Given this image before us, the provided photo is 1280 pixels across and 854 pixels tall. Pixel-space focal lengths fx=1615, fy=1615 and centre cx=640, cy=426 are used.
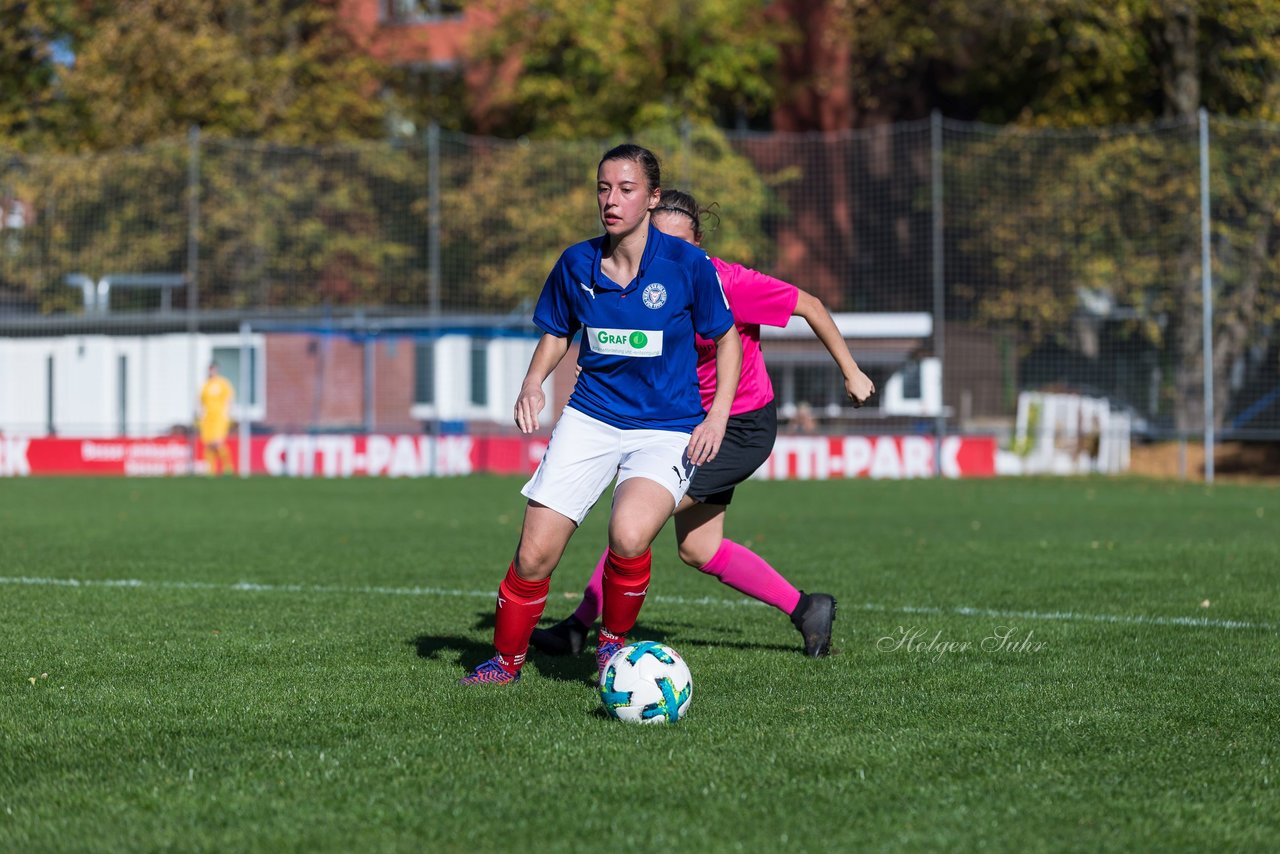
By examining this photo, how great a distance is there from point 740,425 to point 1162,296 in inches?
724


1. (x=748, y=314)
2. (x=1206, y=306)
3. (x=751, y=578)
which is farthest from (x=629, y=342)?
(x=1206, y=306)

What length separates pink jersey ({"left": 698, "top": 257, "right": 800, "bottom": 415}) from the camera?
239 inches

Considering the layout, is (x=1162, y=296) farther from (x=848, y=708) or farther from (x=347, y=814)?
(x=347, y=814)

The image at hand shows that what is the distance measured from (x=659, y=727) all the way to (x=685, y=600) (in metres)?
3.55

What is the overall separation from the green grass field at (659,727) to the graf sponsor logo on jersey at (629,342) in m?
1.16

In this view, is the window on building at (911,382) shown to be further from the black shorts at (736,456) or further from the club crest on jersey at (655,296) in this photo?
the club crest on jersey at (655,296)

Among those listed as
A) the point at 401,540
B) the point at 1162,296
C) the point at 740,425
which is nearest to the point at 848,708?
the point at 740,425

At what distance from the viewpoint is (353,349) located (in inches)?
1034

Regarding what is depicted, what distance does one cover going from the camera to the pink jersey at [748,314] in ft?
19.9

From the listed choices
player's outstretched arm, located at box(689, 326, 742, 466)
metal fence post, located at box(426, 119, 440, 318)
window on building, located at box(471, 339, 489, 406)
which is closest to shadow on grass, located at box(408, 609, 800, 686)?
player's outstretched arm, located at box(689, 326, 742, 466)

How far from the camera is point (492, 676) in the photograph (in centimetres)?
557

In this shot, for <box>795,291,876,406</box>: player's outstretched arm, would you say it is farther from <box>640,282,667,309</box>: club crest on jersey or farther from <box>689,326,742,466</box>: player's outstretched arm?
<box>640,282,667,309</box>: club crest on jersey

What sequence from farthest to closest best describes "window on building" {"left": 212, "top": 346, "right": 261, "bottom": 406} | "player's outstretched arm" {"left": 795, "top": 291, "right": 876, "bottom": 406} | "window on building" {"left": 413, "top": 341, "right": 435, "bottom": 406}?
"window on building" {"left": 212, "top": 346, "right": 261, "bottom": 406}, "window on building" {"left": 413, "top": 341, "right": 435, "bottom": 406}, "player's outstretched arm" {"left": 795, "top": 291, "right": 876, "bottom": 406}

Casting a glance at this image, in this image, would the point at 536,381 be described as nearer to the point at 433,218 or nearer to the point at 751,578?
the point at 751,578
